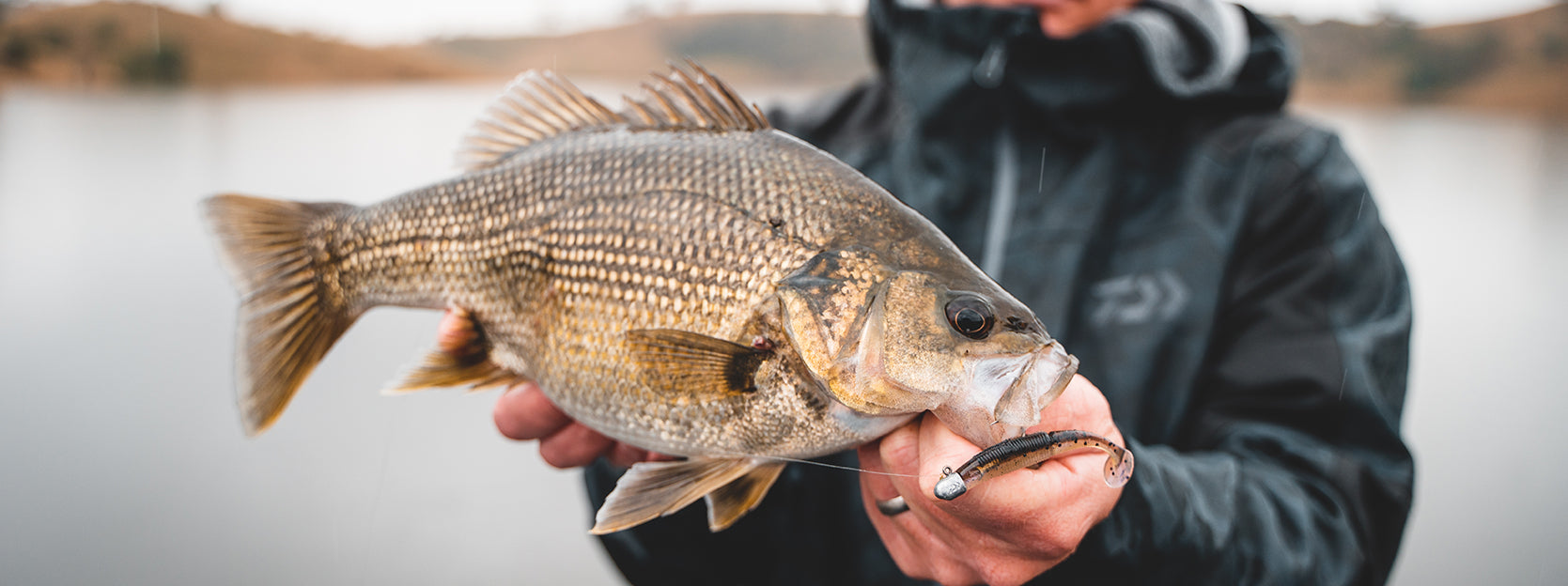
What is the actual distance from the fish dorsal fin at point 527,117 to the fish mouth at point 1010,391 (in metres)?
0.67

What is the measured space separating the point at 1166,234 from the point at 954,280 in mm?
1094

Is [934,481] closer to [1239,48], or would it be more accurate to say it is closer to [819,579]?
[819,579]

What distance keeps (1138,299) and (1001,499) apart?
3.50ft

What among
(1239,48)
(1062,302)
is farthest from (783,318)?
(1239,48)

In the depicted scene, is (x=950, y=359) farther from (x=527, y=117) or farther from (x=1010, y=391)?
(x=527, y=117)

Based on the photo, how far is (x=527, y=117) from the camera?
1.31 m

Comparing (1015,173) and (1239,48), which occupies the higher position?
(1239,48)

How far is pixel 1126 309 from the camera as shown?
1.85 meters

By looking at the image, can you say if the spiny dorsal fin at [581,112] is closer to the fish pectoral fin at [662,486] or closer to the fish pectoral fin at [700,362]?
the fish pectoral fin at [700,362]

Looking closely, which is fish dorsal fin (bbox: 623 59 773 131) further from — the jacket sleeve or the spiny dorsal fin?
the jacket sleeve

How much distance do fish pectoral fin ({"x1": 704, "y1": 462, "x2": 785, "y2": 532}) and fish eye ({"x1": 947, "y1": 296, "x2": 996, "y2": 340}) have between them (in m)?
0.32

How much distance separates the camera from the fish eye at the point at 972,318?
3.05 ft

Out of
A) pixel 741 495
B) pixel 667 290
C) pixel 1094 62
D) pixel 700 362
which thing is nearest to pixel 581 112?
pixel 667 290

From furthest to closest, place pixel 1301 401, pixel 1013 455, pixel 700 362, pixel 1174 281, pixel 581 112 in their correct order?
pixel 1174 281
pixel 1301 401
pixel 581 112
pixel 700 362
pixel 1013 455
